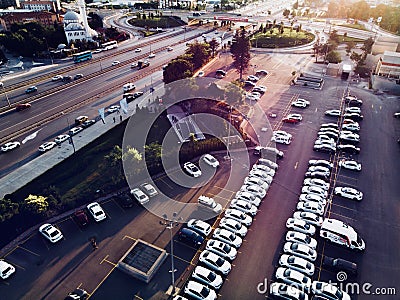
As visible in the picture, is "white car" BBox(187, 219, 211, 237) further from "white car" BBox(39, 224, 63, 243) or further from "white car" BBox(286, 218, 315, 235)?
"white car" BBox(39, 224, 63, 243)

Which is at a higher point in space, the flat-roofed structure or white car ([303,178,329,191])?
white car ([303,178,329,191])

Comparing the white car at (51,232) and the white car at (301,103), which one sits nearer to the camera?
the white car at (51,232)

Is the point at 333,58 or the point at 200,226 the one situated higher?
the point at 333,58

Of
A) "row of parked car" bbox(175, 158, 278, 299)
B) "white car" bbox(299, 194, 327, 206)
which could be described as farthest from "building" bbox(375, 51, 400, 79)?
"white car" bbox(299, 194, 327, 206)

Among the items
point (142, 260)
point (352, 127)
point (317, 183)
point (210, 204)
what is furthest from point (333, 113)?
point (142, 260)

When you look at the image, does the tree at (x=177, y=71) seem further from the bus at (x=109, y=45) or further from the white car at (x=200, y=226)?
the bus at (x=109, y=45)

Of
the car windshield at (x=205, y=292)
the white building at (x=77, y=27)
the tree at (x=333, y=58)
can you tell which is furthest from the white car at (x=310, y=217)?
the white building at (x=77, y=27)

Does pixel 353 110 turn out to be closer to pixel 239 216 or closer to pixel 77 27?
pixel 239 216
